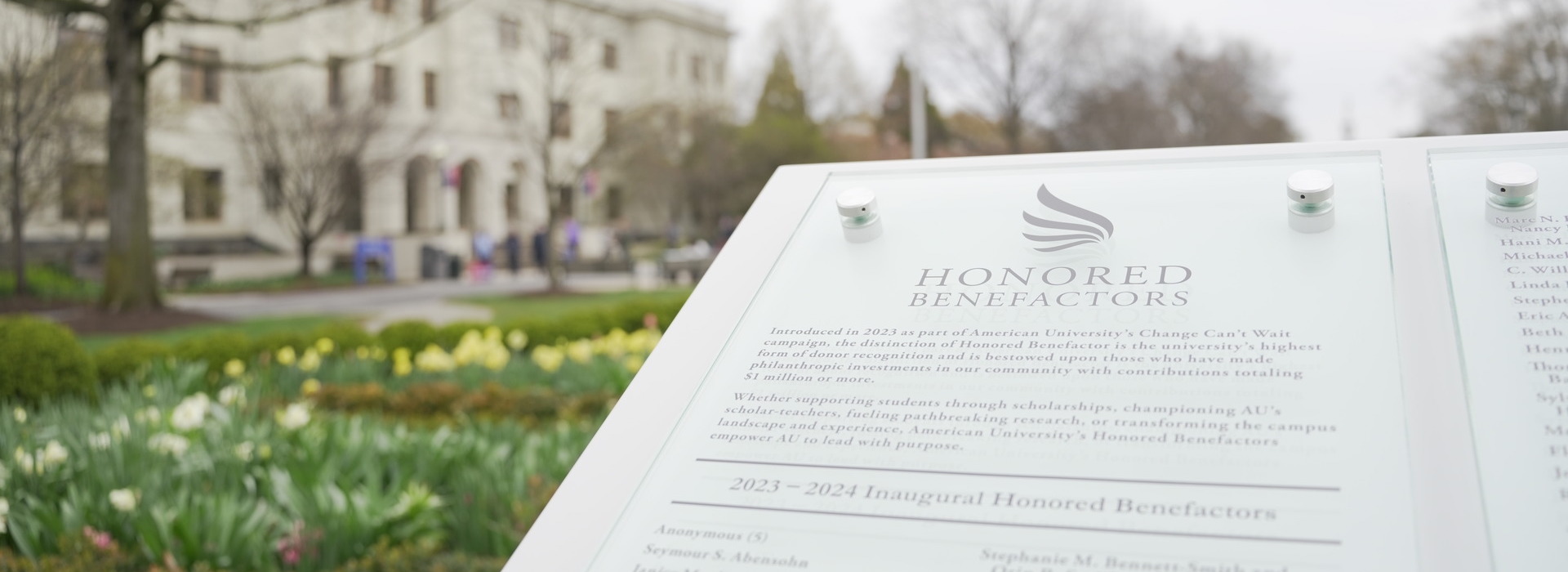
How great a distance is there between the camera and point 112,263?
13844 millimetres

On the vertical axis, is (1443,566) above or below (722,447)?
below

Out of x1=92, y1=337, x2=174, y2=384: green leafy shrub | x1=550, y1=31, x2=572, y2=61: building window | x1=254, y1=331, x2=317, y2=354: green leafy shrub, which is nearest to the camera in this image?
x1=92, y1=337, x2=174, y2=384: green leafy shrub

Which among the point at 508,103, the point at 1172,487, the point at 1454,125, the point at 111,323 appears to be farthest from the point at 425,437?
the point at 1454,125

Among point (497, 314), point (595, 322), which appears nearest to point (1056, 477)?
point (595, 322)

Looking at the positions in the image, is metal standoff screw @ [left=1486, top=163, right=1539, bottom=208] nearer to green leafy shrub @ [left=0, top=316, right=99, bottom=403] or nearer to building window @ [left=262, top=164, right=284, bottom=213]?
green leafy shrub @ [left=0, top=316, right=99, bottom=403]

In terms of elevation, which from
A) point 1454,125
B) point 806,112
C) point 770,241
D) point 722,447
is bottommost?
point 722,447

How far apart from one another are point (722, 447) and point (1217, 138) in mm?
47117

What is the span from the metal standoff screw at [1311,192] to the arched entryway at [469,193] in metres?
37.1

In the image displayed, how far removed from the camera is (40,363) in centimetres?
596

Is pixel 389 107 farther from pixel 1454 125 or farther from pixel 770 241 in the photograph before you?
pixel 1454 125

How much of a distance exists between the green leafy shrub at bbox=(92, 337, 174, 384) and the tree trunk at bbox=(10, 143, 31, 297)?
7.98m

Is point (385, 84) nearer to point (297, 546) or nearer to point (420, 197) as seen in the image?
point (420, 197)

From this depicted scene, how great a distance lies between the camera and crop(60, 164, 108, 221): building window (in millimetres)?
18203

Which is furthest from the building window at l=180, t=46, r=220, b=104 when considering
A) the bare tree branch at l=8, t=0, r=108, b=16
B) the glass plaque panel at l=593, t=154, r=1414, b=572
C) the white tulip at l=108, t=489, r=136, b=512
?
the glass plaque panel at l=593, t=154, r=1414, b=572
